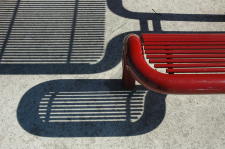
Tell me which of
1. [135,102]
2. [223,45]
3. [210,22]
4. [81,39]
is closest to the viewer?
[223,45]

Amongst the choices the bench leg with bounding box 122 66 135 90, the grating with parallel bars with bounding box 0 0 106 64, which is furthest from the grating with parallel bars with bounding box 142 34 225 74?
the grating with parallel bars with bounding box 0 0 106 64

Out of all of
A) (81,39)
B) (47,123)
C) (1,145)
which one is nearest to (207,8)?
(81,39)

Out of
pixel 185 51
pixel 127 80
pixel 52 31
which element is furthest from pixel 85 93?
pixel 185 51

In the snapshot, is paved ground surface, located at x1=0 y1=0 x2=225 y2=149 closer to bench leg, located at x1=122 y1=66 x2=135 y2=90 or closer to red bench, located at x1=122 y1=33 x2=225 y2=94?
bench leg, located at x1=122 y1=66 x2=135 y2=90

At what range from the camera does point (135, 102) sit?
446cm

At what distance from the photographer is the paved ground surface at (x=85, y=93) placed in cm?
412

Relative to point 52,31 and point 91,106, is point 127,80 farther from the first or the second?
point 52,31

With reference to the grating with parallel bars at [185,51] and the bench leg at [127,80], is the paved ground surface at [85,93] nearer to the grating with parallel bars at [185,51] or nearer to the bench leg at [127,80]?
the bench leg at [127,80]

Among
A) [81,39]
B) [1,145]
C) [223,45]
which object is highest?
[223,45]

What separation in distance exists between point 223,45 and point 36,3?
3633mm

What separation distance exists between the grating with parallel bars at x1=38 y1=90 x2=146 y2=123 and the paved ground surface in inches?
0.6

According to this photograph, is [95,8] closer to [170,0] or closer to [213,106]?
[170,0]

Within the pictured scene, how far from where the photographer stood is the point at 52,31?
5309 mm

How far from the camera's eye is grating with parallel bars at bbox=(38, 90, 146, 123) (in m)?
4.30
